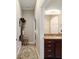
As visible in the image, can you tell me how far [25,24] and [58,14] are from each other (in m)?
4.59

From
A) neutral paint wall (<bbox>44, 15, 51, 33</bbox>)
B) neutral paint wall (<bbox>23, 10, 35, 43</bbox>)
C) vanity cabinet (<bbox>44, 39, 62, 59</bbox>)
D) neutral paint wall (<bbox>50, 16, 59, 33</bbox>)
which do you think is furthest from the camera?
neutral paint wall (<bbox>23, 10, 35, 43</bbox>)

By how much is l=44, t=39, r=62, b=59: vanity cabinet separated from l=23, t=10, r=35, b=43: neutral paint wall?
501 cm

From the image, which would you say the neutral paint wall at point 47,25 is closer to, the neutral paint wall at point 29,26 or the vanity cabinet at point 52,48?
the vanity cabinet at point 52,48

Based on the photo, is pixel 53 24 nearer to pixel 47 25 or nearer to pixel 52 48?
pixel 47 25

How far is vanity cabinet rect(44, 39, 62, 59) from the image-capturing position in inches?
199

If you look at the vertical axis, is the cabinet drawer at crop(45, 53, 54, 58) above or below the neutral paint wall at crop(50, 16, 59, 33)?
below

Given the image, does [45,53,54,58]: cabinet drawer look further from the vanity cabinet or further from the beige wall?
the beige wall

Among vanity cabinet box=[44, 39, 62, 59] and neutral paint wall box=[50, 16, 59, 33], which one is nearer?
vanity cabinet box=[44, 39, 62, 59]

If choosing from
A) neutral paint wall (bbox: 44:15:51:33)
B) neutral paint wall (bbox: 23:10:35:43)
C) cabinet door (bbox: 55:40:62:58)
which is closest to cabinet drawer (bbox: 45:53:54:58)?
cabinet door (bbox: 55:40:62:58)

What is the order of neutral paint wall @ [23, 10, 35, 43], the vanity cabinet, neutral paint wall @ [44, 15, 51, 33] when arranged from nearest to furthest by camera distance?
the vanity cabinet
neutral paint wall @ [44, 15, 51, 33]
neutral paint wall @ [23, 10, 35, 43]

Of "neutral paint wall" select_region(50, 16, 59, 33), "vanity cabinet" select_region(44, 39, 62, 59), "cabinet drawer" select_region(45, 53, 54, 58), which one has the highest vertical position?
"neutral paint wall" select_region(50, 16, 59, 33)
